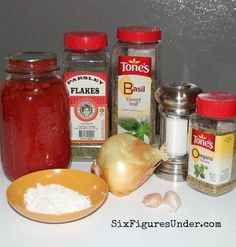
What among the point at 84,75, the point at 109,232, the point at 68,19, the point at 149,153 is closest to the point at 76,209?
the point at 109,232

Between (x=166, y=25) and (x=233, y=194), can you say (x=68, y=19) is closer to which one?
(x=166, y=25)

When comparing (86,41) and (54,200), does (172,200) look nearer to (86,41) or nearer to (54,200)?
(54,200)

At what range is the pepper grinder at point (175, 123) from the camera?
88 cm

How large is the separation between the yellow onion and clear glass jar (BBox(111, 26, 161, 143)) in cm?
8

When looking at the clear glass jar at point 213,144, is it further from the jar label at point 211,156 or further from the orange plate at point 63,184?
the orange plate at point 63,184

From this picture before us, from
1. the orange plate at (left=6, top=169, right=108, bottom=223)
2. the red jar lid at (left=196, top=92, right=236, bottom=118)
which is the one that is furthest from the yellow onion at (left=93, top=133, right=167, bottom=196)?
the red jar lid at (left=196, top=92, right=236, bottom=118)

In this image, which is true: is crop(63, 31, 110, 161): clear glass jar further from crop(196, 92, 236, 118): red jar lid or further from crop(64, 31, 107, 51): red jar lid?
crop(196, 92, 236, 118): red jar lid

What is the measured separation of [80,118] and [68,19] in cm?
27

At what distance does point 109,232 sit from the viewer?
A: 0.72m

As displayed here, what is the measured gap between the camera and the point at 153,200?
0.79 metres

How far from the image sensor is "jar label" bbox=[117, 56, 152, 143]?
0.93 m

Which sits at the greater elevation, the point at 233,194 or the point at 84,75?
the point at 84,75

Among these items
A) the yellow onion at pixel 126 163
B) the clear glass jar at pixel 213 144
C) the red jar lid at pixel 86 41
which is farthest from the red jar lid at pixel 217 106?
the red jar lid at pixel 86 41

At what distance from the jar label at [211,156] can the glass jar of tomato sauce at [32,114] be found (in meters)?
0.27
